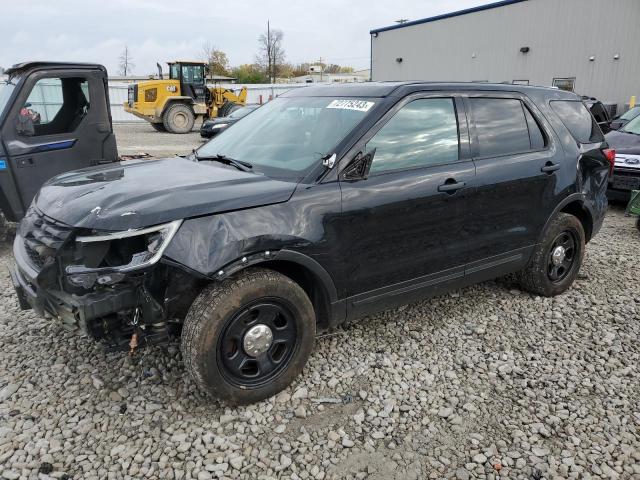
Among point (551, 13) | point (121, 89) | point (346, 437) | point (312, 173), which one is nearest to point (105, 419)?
point (346, 437)

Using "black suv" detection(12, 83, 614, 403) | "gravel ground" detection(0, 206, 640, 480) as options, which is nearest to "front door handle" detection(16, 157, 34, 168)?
"gravel ground" detection(0, 206, 640, 480)

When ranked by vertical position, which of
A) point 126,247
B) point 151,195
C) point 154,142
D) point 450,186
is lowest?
point 154,142

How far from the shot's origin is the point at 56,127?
253 inches

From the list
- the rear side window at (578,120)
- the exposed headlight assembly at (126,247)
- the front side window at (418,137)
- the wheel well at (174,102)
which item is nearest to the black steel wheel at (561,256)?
the rear side window at (578,120)

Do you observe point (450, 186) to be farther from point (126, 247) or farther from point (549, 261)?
point (126, 247)

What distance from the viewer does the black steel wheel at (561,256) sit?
4535 millimetres

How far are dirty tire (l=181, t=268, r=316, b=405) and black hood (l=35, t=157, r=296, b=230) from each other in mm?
439

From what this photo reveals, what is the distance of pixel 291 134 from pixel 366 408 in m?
1.89

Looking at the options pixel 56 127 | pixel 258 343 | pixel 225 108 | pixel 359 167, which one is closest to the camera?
pixel 258 343

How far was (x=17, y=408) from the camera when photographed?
302cm

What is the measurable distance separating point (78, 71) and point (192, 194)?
434 centimetres

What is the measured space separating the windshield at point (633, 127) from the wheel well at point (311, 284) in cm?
778

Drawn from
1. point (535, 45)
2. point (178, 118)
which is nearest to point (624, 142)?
point (535, 45)

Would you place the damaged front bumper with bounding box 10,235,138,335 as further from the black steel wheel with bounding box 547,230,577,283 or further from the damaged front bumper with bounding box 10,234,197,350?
the black steel wheel with bounding box 547,230,577,283
